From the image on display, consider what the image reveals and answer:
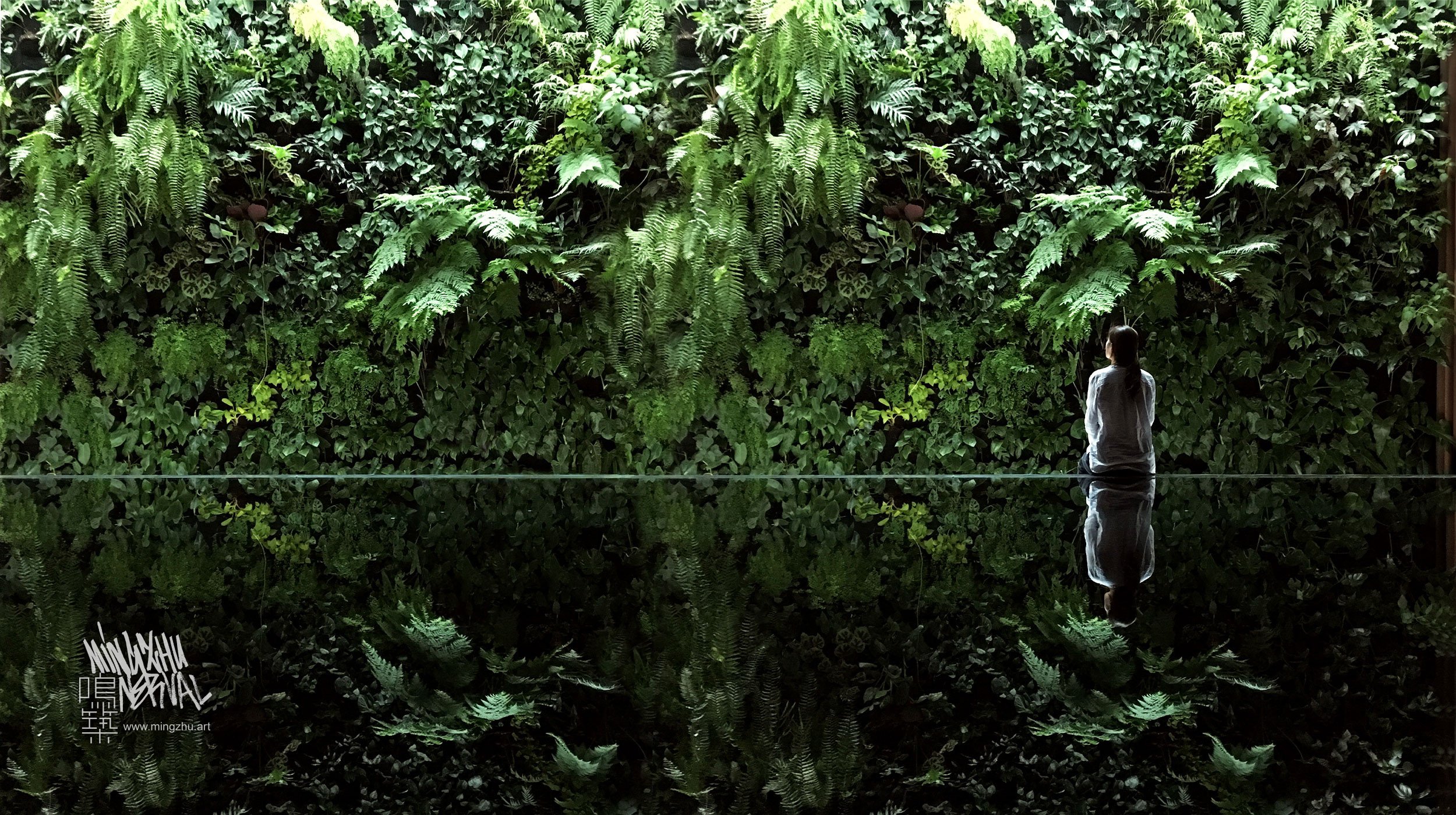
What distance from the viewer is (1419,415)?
20.0ft

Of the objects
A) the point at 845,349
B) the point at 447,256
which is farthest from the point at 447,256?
the point at 845,349

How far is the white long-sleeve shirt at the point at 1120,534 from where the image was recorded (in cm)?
284

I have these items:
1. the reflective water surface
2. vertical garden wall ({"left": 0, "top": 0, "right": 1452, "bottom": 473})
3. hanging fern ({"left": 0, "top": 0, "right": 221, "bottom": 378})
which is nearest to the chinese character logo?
the reflective water surface

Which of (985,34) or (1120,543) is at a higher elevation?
(985,34)

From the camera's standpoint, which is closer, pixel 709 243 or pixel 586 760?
pixel 586 760

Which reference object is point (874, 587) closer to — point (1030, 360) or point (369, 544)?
point (369, 544)

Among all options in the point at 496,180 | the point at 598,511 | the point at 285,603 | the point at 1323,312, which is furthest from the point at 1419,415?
the point at 285,603

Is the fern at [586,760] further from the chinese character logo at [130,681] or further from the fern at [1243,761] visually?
the fern at [1243,761]

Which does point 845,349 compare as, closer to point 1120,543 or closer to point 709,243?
point 709,243

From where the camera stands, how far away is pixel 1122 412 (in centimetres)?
502

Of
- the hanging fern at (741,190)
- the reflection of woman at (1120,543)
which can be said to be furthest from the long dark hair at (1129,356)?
the hanging fern at (741,190)

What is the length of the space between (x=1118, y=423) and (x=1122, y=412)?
58 mm

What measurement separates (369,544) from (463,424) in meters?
2.64

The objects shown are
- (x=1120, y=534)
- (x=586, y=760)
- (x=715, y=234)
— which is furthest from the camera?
(x=715, y=234)
